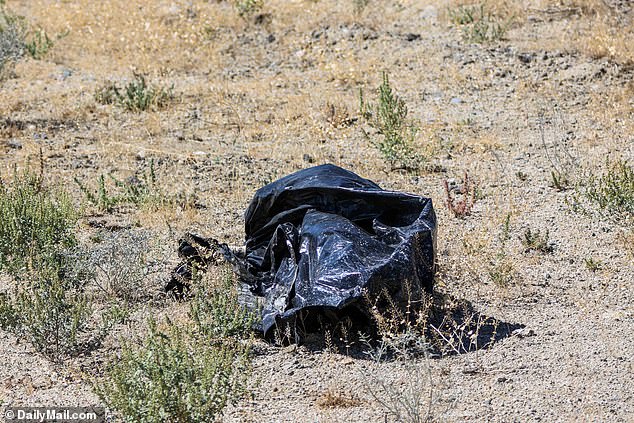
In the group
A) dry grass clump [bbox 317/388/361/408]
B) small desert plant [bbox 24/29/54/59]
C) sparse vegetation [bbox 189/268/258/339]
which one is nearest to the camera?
dry grass clump [bbox 317/388/361/408]

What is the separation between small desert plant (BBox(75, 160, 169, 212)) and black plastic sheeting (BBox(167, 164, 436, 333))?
52.6 inches

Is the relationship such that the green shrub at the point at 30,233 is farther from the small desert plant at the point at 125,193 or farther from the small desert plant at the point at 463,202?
the small desert plant at the point at 463,202

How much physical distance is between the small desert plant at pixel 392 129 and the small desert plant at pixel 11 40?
4022 millimetres

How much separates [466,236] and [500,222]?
1.36 feet

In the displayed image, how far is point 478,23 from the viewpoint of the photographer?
32.2 ft

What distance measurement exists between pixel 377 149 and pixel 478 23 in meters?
3.00

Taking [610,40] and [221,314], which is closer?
[221,314]

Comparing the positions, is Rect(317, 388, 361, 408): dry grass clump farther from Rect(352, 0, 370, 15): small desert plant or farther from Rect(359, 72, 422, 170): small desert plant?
Rect(352, 0, 370, 15): small desert plant

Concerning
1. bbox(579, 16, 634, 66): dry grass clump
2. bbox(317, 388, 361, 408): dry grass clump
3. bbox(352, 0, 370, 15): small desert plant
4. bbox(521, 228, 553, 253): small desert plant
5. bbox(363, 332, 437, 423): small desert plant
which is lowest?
bbox(317, 388, 361, 408): dry grass clump

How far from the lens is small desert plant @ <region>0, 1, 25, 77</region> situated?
31.6 ft

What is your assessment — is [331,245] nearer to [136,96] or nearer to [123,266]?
[123,266]

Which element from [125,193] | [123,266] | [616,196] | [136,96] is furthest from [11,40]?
[616,196]

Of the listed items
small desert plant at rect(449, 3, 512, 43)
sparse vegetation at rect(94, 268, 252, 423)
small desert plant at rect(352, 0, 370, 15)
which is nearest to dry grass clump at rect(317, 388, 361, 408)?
sparse vegetation at rect(94, 268, 252, 423)

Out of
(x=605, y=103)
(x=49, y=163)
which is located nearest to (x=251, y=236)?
(x=49, y=163)
